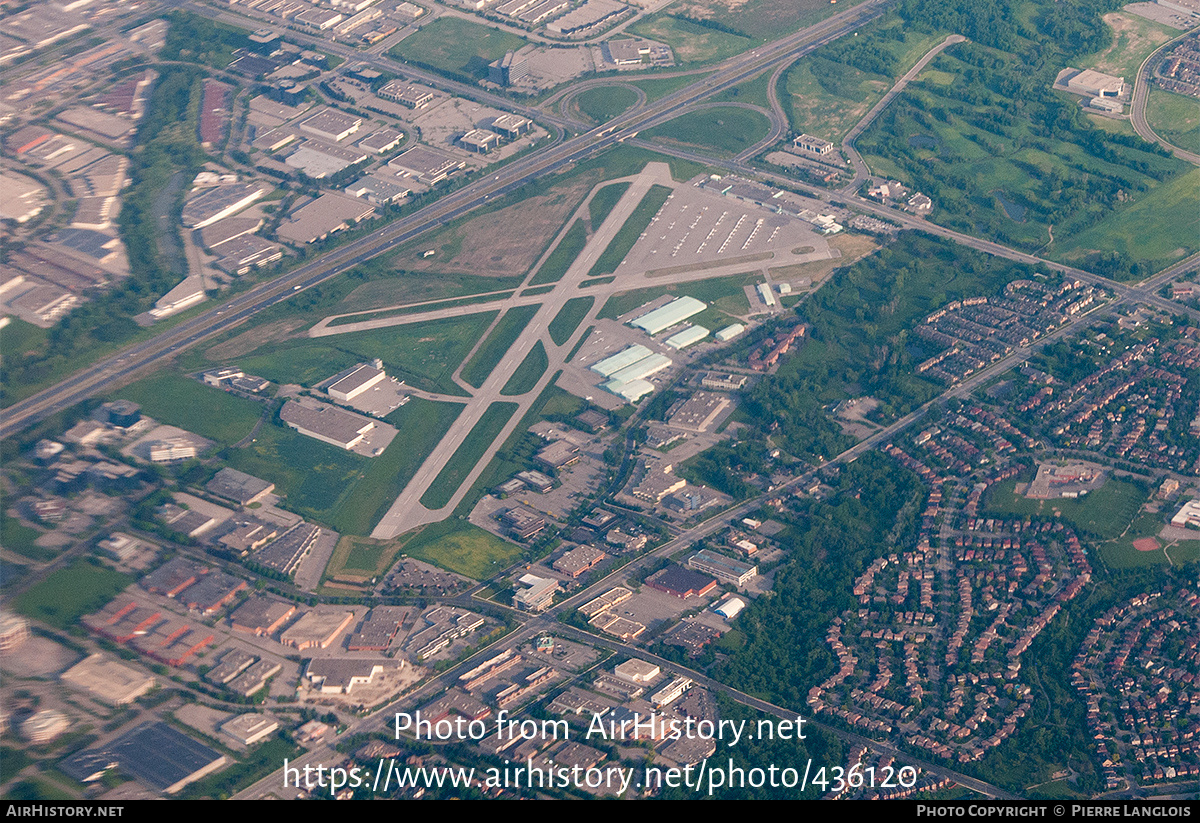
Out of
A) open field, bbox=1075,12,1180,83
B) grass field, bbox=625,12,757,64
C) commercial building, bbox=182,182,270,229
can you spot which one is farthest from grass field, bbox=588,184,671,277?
open field, bbox=1075,12,1180,83

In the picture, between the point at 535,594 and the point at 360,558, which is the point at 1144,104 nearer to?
the point at 535,594

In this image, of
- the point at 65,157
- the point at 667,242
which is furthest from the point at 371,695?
the point at 65,157

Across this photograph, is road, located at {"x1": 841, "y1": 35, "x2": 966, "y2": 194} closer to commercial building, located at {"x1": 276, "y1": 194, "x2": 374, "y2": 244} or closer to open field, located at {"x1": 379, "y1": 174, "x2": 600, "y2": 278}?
open field, located at {"x1": 379, "y1": 174, "x2": 600, "y2": 278}

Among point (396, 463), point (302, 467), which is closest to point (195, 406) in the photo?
point (302, 467)

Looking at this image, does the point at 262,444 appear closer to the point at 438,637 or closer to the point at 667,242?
the point at 438,637

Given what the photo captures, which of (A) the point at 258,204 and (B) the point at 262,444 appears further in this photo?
(A) the point at 258,204
